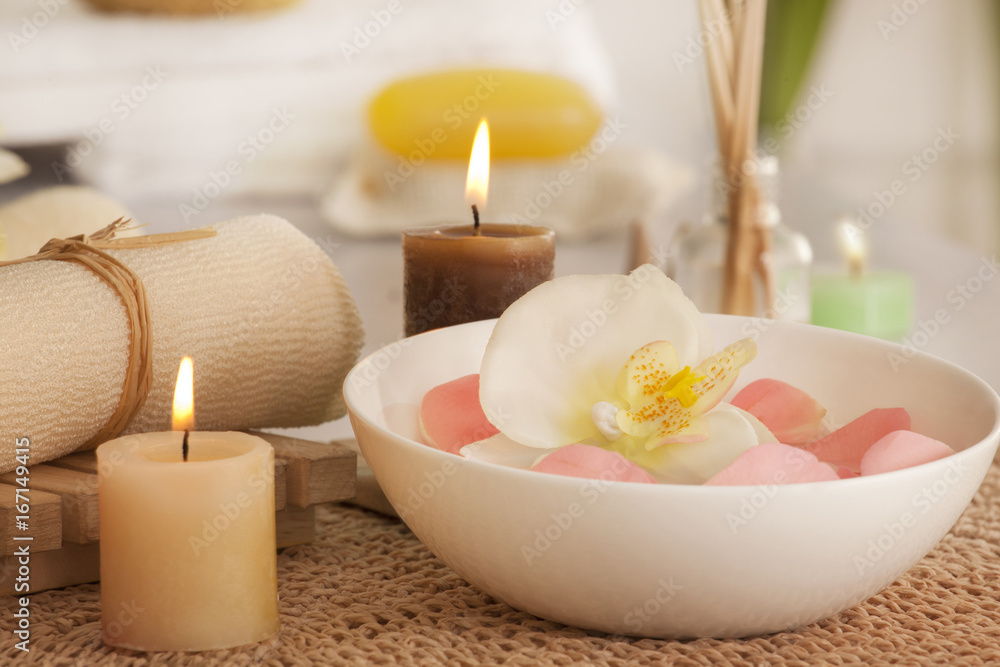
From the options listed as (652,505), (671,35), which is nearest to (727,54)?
(652,505)

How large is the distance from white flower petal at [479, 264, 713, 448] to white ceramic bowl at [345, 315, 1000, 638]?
0.06 m

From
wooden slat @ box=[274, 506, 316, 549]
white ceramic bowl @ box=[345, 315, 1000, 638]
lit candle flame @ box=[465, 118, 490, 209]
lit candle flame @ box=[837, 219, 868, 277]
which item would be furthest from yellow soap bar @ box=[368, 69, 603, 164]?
white ceramic bowl @ box=[345, 315, 1000, 638]

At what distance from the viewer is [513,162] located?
1.57 metres

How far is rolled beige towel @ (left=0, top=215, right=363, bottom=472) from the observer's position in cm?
46

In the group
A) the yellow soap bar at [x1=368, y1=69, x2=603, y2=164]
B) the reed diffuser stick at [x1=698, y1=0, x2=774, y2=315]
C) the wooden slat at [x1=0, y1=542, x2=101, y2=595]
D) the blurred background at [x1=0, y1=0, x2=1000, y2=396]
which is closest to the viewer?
the wooden slat at [x1=0, y1=542, x2=101, y2=595]

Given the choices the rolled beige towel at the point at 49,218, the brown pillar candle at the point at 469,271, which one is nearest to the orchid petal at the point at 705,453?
the brown pillar candle at the point at 469,271

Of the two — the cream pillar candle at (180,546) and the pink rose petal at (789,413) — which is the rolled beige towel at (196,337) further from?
the pink rose petal at (789,413)

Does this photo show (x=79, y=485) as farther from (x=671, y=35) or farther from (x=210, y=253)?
(x=671, y=35)

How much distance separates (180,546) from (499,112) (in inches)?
50.2

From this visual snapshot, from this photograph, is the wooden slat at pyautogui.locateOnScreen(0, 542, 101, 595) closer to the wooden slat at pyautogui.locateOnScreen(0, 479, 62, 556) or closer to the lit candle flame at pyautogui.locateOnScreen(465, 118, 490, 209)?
the wooden slat at pyautogui.locateOnScreen(0, 479, 62, 556)

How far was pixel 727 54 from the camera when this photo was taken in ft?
2.65

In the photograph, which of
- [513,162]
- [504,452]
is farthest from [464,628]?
[513,162]

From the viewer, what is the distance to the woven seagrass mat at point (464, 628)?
0.38 meters

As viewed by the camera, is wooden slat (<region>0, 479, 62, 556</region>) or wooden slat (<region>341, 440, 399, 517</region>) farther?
wooden slat (<region>341, 440, 399, 517</region>)
